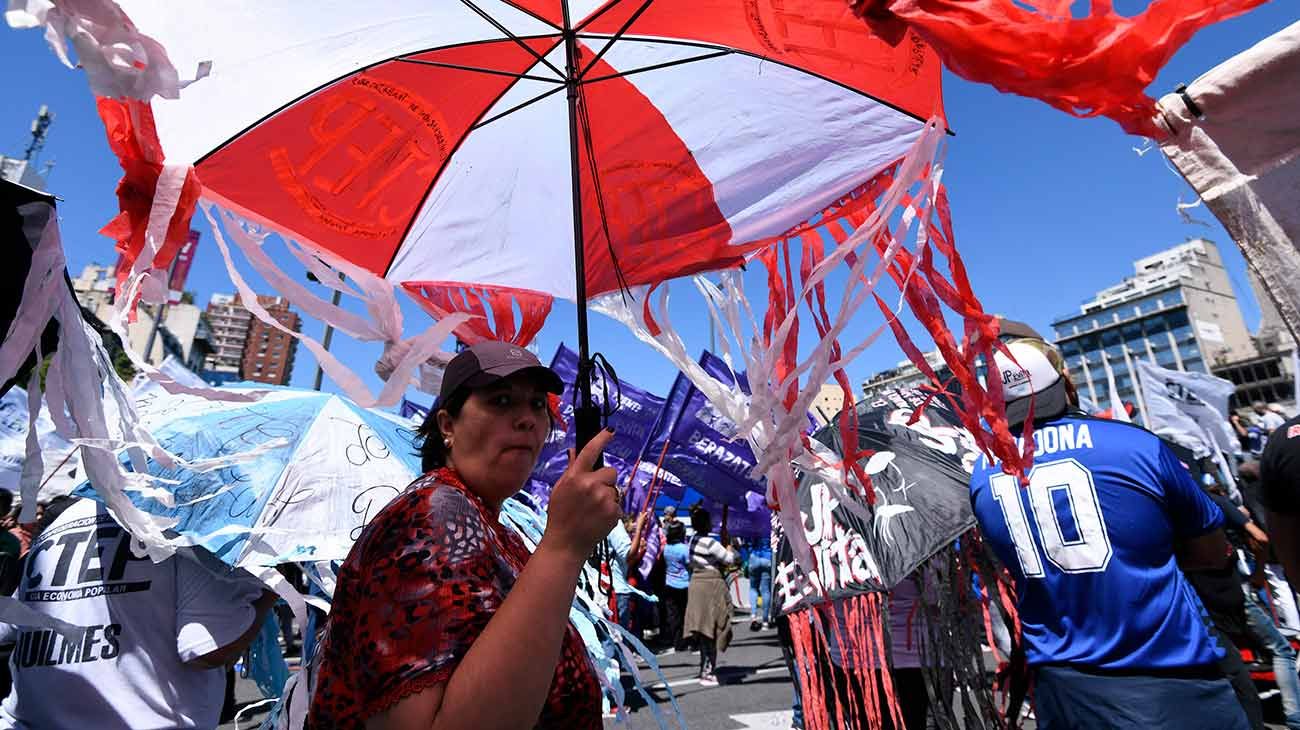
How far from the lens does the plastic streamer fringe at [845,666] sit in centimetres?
307

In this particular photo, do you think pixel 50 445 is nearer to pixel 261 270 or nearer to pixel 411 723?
pixel 261 270

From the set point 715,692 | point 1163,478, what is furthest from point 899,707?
point 715,692

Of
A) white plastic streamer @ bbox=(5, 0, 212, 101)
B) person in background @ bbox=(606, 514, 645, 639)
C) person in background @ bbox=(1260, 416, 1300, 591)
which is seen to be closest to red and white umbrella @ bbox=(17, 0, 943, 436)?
white plastic streamer @ bbox=(5, 0, 212, 101)

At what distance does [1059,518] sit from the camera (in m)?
2.18

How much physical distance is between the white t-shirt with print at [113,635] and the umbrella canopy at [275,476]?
154 mm

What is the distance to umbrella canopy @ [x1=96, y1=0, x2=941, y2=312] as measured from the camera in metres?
1.99

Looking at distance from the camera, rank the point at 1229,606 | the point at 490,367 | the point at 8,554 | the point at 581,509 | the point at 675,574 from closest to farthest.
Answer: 1. the point at 581,509
2. the point at 490,367
3. the point at 1229,606
4. the point at 8,554
5. the point at 675,574

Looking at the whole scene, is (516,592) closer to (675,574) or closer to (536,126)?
(536,126)

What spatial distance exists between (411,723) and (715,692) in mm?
6788

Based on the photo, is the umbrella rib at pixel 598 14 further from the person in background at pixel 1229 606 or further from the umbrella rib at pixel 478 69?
the person in background at pixel 1229 606

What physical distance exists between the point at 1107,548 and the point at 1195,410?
6836 mm

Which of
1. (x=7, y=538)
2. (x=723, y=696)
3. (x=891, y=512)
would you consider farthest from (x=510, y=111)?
(x=723, y=696)

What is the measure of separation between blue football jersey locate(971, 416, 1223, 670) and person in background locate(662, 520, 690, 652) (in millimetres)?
7579

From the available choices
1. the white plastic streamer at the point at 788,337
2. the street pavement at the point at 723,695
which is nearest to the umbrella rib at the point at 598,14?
the white plastic streamer at the point at 788,337
